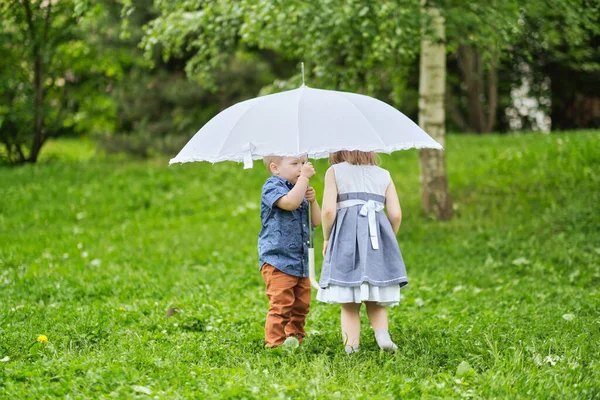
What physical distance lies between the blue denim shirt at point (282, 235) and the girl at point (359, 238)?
21 cm

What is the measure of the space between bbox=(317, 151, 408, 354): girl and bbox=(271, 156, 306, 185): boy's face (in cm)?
24

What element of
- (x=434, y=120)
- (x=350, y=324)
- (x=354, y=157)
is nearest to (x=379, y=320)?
(x=350, y=324)

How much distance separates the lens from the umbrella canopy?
4133mm

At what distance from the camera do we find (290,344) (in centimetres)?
449

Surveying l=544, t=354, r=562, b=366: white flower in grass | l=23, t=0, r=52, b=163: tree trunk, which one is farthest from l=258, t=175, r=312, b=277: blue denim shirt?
l=23, t=0, r=52, b=163: tree trunk

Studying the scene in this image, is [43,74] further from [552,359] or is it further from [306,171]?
[552,359]

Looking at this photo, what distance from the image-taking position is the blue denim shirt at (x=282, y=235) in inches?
181

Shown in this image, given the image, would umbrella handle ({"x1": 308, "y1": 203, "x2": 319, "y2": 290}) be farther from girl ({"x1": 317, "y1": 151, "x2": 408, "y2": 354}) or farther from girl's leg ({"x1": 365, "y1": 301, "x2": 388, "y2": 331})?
girl's leg ({"x1": 365, "y1": 301, "x2": 388, "y2": 331})

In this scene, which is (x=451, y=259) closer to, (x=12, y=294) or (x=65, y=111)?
(x=12, y=294)

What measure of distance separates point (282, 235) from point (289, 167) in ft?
1.41

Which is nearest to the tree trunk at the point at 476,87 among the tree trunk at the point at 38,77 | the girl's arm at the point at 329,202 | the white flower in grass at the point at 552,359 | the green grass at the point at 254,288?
the green grass at the point at 254,288

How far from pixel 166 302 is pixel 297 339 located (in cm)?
180

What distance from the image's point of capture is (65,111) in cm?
1450

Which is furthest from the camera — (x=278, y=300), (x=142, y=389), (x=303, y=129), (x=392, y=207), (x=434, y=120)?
(x=434, y=120)
